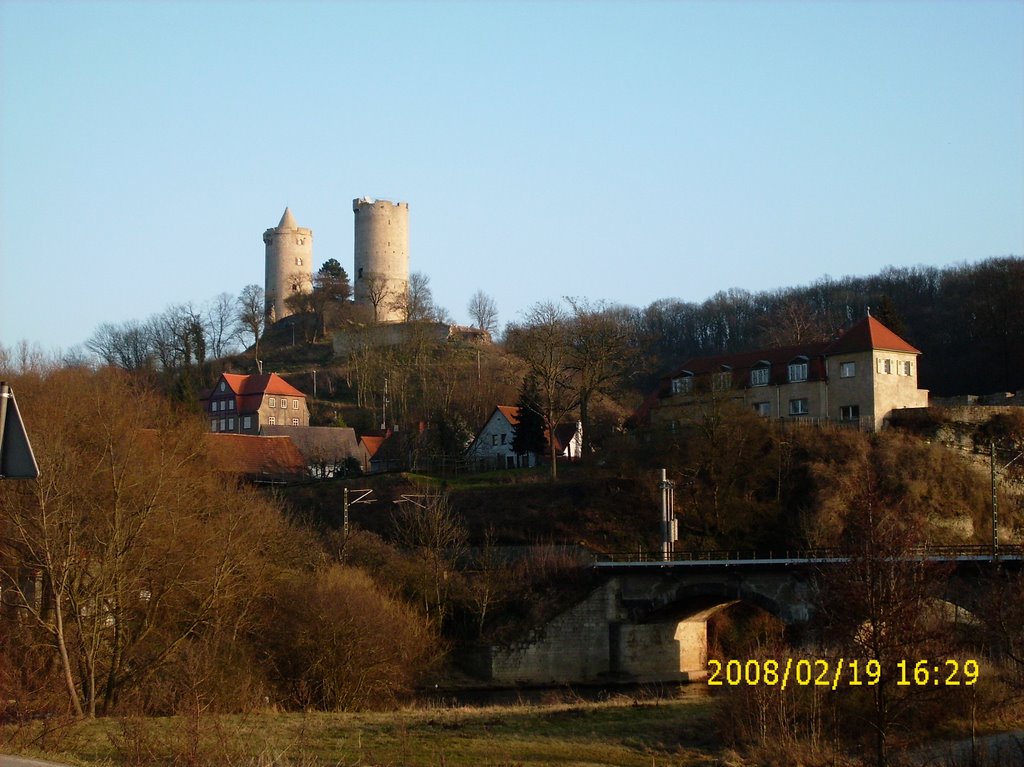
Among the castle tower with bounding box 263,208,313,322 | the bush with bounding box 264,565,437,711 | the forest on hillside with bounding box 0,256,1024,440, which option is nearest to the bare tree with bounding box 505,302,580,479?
the forest on hillside with bounding box 0,256,1024,440

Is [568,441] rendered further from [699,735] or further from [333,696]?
[699,735]

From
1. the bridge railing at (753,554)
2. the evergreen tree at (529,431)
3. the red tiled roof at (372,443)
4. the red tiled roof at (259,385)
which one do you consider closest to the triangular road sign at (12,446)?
the bridge railing at (753,554)

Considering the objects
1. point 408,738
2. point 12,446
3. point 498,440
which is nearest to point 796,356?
point 498,440

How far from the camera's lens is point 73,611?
90.2ft

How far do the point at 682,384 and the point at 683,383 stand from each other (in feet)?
0.30

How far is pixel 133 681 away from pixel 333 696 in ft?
17.1

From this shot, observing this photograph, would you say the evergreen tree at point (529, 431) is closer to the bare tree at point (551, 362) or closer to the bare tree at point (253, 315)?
the bare tree at point (551, 362)

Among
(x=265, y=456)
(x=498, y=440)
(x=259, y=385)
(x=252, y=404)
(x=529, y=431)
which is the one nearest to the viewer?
(x=265, y=456)

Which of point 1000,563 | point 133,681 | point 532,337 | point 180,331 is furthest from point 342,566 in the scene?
point 180,331

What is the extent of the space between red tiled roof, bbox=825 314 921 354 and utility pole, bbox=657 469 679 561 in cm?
1362

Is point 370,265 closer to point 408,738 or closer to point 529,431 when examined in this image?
point 529,431

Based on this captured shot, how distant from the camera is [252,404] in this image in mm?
87562

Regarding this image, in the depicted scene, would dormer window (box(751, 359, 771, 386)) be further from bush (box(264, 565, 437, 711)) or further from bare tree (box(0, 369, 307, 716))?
bare tree (box(0, 369, 307, 716))

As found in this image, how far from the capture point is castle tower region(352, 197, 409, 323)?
115312mm
